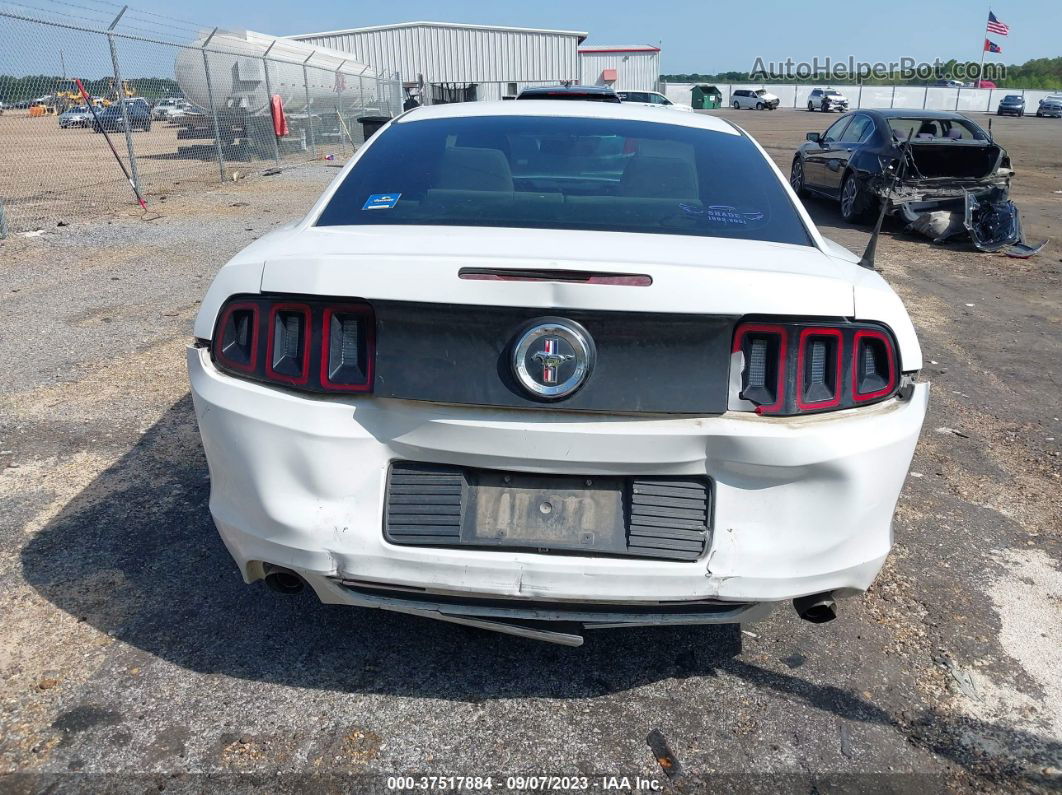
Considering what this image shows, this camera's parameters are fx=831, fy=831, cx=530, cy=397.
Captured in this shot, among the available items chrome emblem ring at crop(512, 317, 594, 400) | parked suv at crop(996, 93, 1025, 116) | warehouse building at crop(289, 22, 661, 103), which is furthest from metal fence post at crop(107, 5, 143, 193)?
parked suv at crop(996, 93, 1025, 116)

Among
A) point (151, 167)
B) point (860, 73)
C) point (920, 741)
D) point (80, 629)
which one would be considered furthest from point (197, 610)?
point (860, 73)

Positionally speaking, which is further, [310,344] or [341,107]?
[341,107]

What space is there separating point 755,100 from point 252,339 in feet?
230

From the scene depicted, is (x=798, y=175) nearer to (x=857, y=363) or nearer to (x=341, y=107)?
(x=857, y=363)

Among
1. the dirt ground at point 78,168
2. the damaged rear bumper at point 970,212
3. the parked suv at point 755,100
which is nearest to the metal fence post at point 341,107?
the dirt ground at point 78,168

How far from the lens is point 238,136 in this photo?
1848 centimetres

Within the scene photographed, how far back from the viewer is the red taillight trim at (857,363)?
2.17 meters

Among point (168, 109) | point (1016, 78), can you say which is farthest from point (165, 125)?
point (1016, 78)

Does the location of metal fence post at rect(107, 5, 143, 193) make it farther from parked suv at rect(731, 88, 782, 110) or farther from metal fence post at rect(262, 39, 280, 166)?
parked suv at rect(731, 88, 782, 110)

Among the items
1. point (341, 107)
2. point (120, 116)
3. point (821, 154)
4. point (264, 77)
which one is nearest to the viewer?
point (120, 116)

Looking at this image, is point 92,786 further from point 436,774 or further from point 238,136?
point 238,136

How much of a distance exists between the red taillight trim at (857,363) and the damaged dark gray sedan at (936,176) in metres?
8.71

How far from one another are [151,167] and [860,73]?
8278 cm

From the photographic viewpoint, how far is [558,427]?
2.05 m
